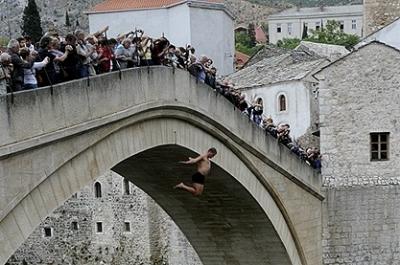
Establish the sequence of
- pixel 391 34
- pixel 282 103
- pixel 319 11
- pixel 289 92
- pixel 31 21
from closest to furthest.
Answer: pixel 391 34 → pixel 289 92 → pixel 282 103 → pixel 31 21 → pixel 319 11

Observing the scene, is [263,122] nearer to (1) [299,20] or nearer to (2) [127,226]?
(2) [127,226]

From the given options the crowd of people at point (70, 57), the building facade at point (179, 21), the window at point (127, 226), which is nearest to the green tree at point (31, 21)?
the building facade at point (179, 21)

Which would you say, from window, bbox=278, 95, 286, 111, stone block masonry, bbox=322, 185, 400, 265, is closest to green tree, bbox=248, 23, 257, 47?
window, bbox=278, 95, 286, 111

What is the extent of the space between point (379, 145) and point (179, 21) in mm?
16391

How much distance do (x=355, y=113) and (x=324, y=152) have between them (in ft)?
3.83

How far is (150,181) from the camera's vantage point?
57.9ft

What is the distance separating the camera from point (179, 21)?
33.9 metres

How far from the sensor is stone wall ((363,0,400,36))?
29.3m

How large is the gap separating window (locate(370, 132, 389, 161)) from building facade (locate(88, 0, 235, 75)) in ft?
50.3

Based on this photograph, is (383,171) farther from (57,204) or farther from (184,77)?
(57,204)

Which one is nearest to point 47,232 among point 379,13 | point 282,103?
point 282,103

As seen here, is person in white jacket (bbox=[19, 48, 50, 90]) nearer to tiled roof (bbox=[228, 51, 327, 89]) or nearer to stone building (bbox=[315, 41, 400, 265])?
stone building (bbox=[315, 41, 400, 265])

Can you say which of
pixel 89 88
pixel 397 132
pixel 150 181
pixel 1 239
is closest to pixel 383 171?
pixel 397 132

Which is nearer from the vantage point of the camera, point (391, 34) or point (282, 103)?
point (391, 34)
